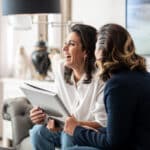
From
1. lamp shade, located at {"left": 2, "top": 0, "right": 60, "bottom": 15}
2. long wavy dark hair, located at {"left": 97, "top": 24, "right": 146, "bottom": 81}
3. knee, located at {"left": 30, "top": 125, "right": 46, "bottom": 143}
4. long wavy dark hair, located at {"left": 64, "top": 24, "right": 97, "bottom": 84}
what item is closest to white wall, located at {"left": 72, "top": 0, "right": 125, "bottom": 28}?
lamp shade, located at {"left": 2, "top": 0, "right": 60, "bottom": 15}

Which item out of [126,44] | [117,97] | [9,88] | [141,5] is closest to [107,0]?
[141,5]

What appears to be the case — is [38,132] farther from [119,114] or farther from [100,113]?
[119,114]

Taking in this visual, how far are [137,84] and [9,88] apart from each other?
2.27 m

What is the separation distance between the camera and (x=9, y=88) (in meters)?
3.78

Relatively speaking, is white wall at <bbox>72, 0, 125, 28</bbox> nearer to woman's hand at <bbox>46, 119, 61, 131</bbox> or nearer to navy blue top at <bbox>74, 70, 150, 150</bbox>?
woman's hand at <bbox>46, 119, 61, 131</bbox>

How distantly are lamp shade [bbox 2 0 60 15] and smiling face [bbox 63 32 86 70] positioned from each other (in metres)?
0.95

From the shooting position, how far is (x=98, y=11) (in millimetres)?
3428

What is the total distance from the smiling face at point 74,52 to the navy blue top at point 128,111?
1.78 feet

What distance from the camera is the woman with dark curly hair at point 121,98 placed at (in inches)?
66.0

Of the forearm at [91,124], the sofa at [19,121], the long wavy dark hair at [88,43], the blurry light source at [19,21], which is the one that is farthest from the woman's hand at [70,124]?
the blurry light source at [19,21]

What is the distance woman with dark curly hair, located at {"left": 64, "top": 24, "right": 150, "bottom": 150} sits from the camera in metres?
1.68

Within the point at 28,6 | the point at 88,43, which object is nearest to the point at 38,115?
the point at 88,43

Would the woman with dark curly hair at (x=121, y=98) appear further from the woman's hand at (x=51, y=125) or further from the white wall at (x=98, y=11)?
the white wall at (x=98, y=11)

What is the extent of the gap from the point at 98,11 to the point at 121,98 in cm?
188
